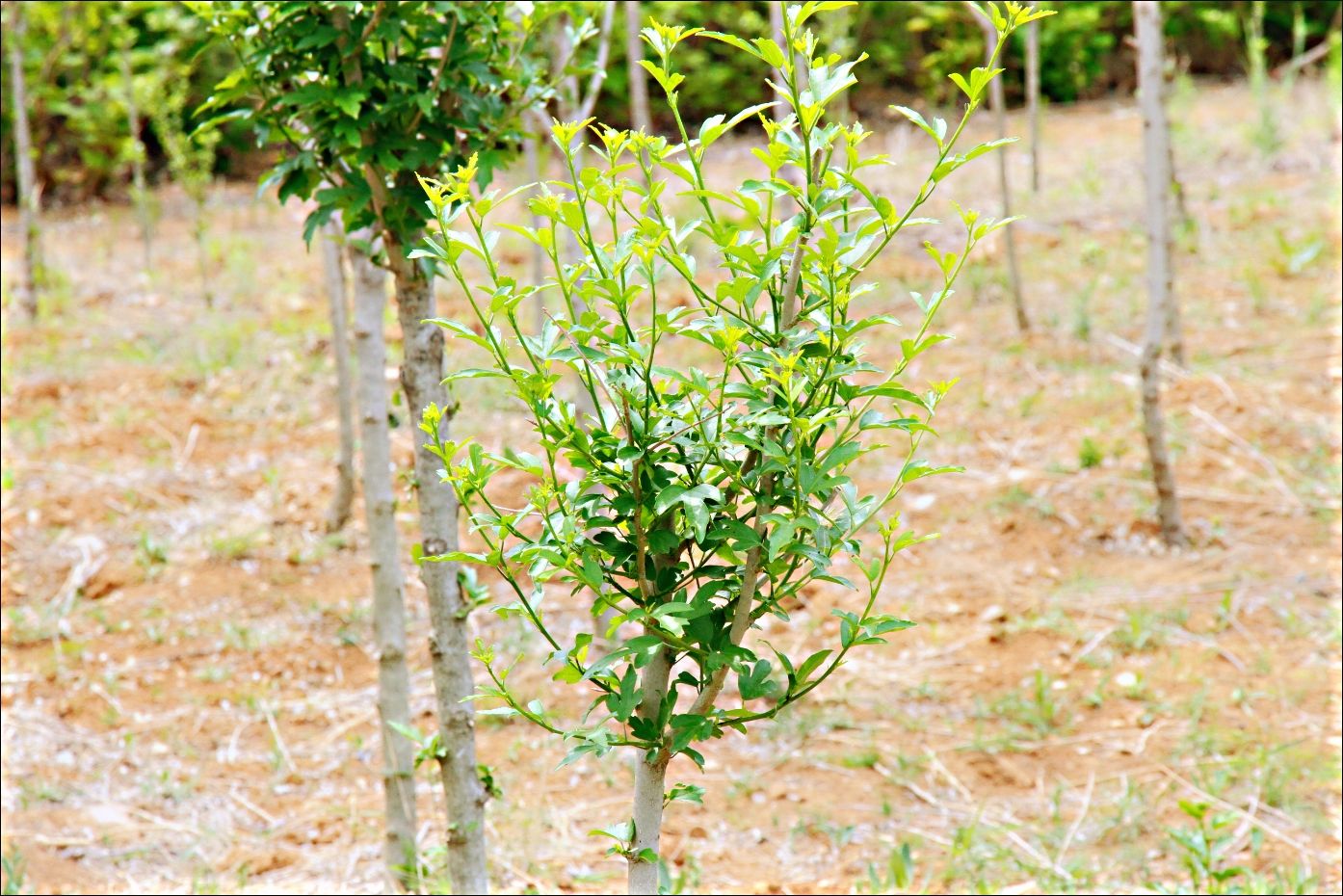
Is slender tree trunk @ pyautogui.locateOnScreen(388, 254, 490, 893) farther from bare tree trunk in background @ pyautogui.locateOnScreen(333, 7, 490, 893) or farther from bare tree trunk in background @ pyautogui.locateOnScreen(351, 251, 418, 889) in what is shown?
bare tree trunk in background @ pyautogui.locateOnScreen(351, 251, 418, 889)

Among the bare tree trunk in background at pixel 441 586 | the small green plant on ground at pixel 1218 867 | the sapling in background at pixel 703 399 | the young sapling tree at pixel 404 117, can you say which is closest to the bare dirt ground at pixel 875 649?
the small green plant on ground at pixel 1218 867

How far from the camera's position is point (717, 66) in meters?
11.6

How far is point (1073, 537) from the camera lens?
5.33 m

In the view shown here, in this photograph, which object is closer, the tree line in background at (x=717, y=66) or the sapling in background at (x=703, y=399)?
the sapling in background at (x=703, y=399)

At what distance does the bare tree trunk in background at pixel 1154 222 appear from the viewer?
4.81 metres

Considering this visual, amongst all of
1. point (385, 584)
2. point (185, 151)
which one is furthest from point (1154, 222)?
point (185, 151)

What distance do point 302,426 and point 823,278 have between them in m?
5.93

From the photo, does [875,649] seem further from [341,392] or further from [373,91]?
[373,91]

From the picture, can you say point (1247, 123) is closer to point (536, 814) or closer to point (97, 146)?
point (536, 814)

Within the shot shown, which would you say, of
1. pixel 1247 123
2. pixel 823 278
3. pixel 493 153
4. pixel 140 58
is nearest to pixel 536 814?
pixel 493 153

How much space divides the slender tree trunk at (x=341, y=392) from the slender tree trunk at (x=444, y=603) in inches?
101

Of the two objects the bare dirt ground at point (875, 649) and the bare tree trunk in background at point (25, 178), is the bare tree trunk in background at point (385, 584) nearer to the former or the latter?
the bare dirt ground at point (875, 649)

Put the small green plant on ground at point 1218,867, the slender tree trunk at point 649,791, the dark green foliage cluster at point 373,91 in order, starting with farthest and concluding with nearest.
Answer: the small green plant on ground at point 1218,867 → the dark green foliage cluster at point 373,91 → the slender tree trunk at point 649,791

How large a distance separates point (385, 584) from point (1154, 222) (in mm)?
3346
